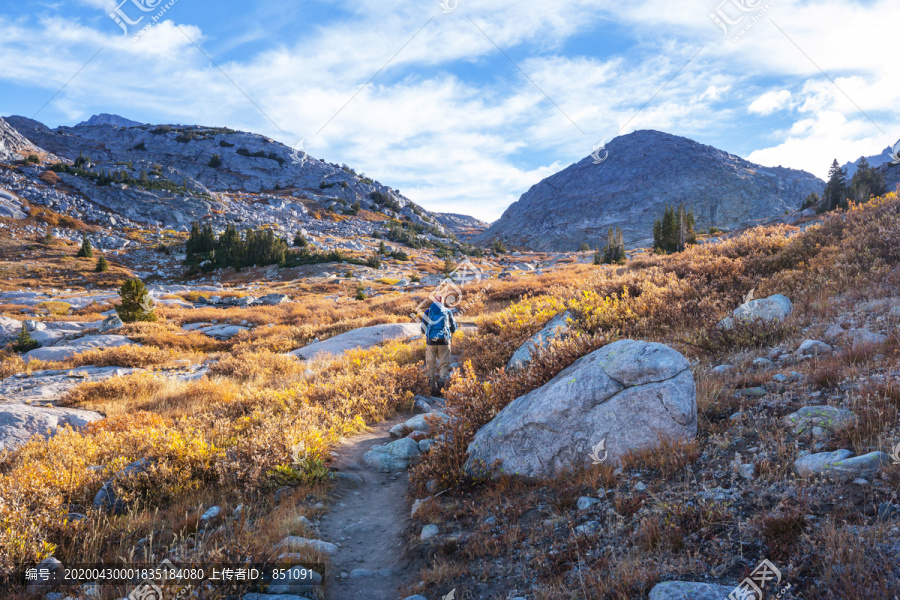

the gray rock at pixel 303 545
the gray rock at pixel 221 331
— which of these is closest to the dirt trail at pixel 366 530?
the gray rock at pixel 303 545

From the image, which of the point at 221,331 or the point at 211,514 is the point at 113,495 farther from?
the point at 221,331

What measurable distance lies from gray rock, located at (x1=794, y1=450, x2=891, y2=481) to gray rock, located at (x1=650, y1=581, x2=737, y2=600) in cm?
132

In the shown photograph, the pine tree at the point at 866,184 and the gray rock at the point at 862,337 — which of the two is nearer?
the gray rock at the point at 862,337

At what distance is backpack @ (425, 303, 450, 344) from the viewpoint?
10.6 m

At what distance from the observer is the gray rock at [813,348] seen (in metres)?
5.56

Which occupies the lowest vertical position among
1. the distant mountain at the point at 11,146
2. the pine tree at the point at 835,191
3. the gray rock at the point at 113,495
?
the gray rock at the point at 113,495

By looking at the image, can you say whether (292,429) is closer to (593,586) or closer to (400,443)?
(400,443)

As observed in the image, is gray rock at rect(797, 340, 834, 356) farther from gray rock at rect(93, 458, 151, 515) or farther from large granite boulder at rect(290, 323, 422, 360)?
large granite boulder at rect(290, 323, 422, 360)

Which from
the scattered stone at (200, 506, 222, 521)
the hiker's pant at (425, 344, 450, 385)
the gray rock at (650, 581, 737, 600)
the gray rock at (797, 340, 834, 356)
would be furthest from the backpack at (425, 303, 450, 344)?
the gray rock at (650, 581, 737, 600)

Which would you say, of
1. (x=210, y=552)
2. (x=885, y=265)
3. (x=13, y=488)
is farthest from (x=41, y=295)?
(x=885, y=265)

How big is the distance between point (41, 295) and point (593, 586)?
159ft

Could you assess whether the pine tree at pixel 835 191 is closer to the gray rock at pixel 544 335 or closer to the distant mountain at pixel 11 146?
the gray rock at pixel 544 335

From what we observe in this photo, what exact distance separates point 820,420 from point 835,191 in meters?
90.3

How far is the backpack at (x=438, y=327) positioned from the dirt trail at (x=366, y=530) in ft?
13.5
